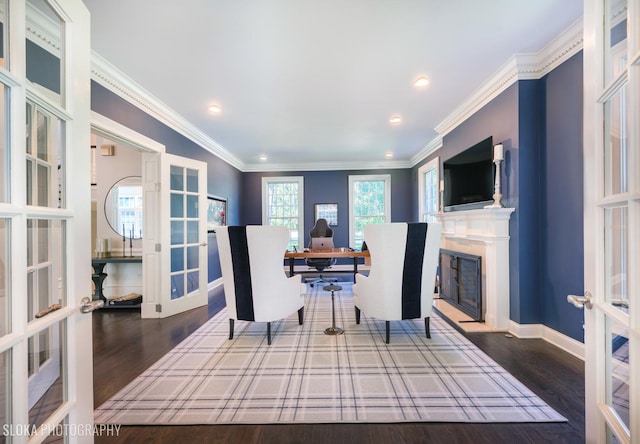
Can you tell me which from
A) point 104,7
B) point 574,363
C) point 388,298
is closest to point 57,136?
point 104,7

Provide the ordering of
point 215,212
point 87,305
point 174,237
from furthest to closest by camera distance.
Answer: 1. point 215,212
2. point 174,237
3. point 87,305

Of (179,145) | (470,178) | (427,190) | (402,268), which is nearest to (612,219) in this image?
(402,268)

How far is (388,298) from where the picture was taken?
7.69ft

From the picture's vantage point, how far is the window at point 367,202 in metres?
6.14

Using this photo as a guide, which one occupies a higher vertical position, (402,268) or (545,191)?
(545,191)

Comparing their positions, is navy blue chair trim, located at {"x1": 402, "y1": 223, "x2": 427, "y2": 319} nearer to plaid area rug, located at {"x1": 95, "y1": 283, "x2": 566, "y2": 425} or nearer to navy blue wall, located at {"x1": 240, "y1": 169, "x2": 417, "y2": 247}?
plaid area rug, located at {"x1": 95, "y1": 283, "x2": 566, "y2": 425}

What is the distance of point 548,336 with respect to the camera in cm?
234

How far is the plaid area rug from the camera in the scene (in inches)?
59.2

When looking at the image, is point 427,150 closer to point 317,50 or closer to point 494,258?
point 494,258

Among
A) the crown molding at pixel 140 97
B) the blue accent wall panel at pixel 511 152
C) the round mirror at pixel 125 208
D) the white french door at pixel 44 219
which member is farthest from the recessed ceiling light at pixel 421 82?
the round mirror at pixel 125 208

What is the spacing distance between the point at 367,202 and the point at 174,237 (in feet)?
14.0

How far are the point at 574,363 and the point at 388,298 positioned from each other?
146 cm

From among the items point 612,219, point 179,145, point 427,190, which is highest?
point 179,145

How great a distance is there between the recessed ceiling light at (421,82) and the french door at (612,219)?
1834mm
